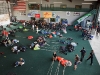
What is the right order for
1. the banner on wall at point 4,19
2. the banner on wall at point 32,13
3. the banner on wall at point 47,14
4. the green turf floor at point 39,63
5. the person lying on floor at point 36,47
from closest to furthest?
the green turf floor at point 39,63, the person lying on floor at point 36,47, the banner on wall at point 4,19, the banner on wall at point 47,14, the banner on wall at point 32,13

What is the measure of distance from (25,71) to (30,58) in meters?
1.83

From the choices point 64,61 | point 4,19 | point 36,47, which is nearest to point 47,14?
point 4,19

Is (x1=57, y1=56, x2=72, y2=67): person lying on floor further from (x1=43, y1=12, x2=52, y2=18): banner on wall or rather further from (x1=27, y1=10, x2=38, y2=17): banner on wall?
(x1=27, y1=10, x2=38, y2=17): banner on wall

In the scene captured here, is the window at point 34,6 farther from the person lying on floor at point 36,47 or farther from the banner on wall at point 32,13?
the person lying on floor at point 36,47

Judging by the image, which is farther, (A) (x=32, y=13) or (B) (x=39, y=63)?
(A) (x=32, y=13)

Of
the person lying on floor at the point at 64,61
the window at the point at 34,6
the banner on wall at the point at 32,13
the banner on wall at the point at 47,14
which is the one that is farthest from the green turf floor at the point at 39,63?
the window at the point at 34,6

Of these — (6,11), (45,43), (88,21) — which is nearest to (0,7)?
(6,11)

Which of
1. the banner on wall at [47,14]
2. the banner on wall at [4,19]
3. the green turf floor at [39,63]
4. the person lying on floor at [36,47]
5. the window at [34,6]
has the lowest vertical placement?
the green turf floor at [39,63]

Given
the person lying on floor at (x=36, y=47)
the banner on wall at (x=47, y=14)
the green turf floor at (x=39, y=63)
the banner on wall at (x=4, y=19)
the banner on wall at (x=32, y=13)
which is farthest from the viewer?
the banner on wall at (x=32, y=13)

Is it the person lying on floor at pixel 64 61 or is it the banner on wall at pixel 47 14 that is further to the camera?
the banner on wall at pixel 47 14

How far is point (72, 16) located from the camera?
21625mm

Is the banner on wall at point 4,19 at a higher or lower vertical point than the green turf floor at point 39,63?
higher

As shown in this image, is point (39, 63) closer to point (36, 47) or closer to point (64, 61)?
point (64, 61)

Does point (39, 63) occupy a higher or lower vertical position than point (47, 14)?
lower
